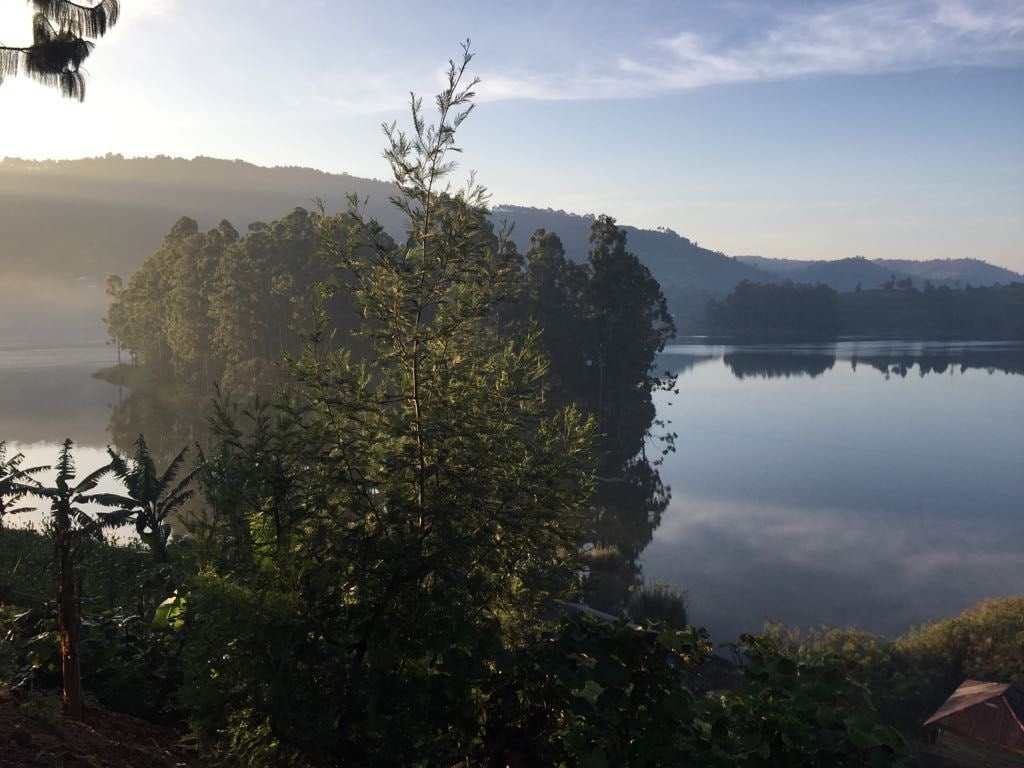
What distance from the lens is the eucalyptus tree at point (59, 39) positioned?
373 inches

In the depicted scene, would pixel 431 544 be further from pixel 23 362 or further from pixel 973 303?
pixel 973 303

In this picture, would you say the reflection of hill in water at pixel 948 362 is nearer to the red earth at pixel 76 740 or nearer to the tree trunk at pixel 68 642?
the red earth at pixel 76 740

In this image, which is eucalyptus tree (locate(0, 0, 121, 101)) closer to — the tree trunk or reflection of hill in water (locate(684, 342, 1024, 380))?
the tree trunk

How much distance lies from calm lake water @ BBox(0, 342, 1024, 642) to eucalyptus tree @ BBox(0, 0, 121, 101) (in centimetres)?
2045

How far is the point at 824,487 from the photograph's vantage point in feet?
135

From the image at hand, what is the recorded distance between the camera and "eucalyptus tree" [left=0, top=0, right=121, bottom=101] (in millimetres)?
9477

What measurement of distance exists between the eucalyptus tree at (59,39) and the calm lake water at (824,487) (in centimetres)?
2045

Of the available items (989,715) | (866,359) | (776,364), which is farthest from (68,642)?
(866,359)

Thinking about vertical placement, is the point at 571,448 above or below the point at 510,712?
above

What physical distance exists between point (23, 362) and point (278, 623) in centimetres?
13050

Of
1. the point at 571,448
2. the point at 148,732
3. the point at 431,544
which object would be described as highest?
the point at 571,448

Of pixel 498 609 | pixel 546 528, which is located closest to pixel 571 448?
pixel 546 528

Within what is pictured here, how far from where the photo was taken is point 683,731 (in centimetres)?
428

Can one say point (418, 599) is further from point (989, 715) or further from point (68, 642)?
point (989, 715)
